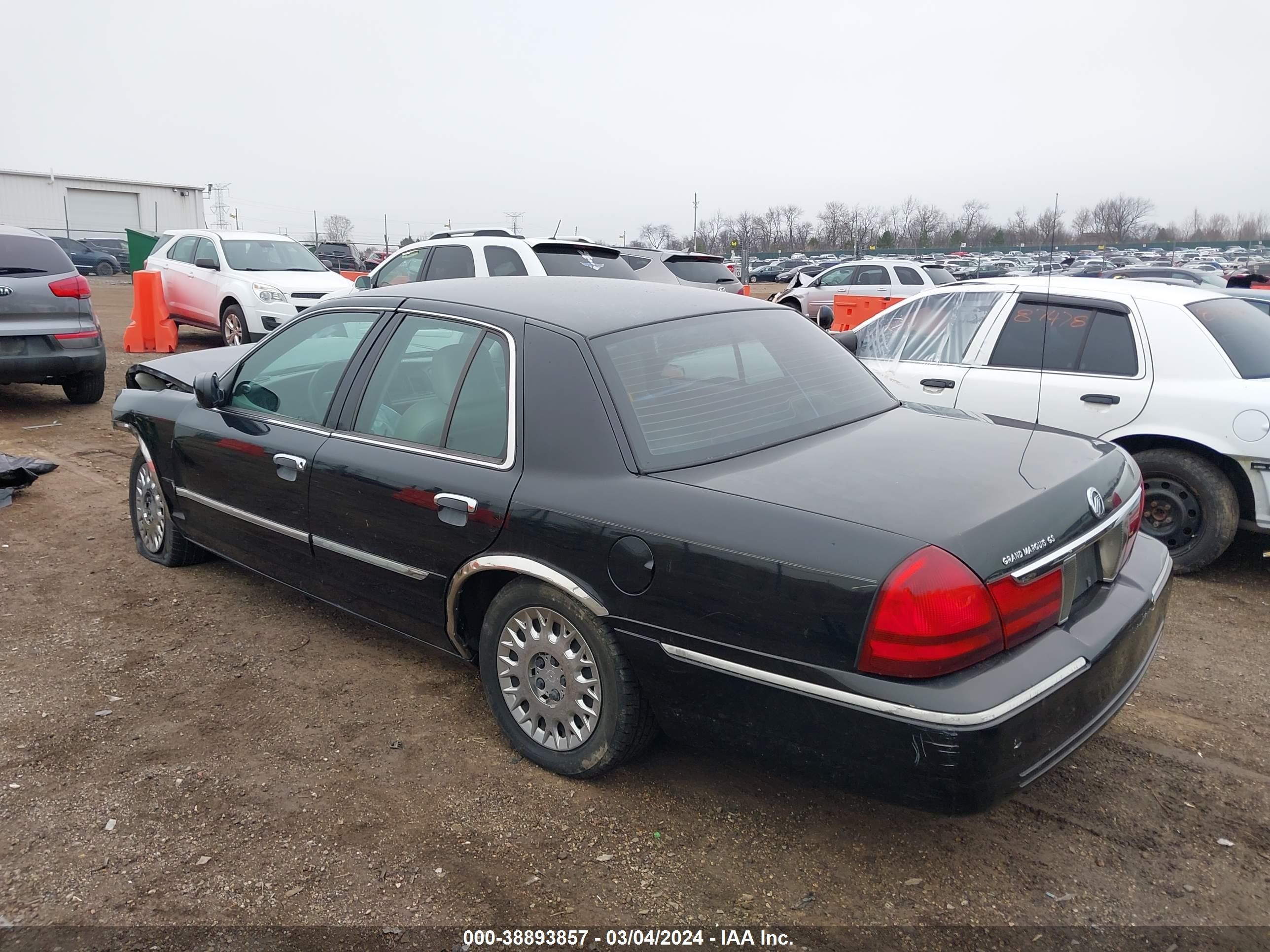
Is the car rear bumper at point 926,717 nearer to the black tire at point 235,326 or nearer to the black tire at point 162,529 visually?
the black tire at point 162,529

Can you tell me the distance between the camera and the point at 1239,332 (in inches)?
206

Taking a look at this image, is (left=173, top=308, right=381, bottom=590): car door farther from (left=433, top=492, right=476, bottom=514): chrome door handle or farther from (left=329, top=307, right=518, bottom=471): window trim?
(left=433, top=492, right=476, bottom=514): chrome door handle

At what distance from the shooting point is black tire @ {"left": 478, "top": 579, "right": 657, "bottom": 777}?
9.45ft

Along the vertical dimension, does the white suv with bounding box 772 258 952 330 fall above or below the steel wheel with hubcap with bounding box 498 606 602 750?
above

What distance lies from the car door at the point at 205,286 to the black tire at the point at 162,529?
7.98m

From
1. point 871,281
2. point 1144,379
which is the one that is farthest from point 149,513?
point 871,281

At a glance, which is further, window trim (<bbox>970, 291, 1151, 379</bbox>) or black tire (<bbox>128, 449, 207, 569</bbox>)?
window trim (<bbox>970, 291, 1151, 379</bbox>)

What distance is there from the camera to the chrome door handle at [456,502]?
10.4ft

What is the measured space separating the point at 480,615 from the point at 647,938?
130cm

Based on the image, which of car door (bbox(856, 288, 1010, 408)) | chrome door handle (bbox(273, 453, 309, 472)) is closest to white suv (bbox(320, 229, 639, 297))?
car door (bbox(856, 288, 1010, 408))

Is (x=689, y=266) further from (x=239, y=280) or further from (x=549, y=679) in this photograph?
(x=549, y=679)

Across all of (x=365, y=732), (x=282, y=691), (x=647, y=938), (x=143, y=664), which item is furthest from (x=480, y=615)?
(x=143, y=664)

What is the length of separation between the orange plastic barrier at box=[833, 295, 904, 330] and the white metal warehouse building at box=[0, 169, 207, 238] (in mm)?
45778

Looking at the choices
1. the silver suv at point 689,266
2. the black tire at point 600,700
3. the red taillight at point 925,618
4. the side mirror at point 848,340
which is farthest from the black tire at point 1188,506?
the silver suv at point 689,266
